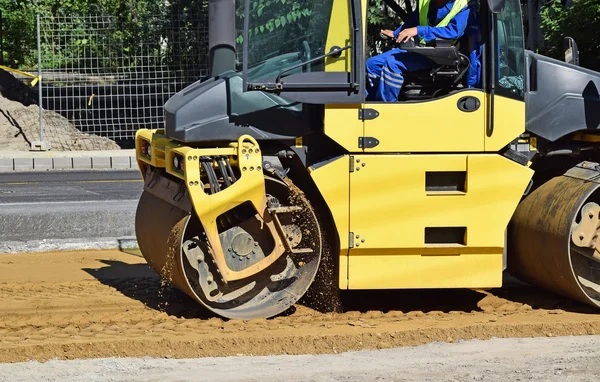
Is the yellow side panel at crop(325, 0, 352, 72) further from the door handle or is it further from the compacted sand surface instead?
the compacted sand surface

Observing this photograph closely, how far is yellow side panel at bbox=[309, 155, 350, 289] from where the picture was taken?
6.47 m

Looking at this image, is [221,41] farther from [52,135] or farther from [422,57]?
[52,135]

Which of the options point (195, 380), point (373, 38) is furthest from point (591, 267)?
point (195, 380)

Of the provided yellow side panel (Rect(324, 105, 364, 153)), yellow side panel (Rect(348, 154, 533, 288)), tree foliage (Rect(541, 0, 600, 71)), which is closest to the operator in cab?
yellow side panel (Rect(324, 105, 364, 153))

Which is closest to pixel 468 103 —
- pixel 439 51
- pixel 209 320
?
pixel 439 51

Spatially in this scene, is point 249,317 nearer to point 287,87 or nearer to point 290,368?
point 290,368

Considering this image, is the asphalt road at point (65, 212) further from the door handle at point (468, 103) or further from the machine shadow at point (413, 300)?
the door handle at point (468, 103)

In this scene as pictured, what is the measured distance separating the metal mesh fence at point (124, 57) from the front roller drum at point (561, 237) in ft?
37.5

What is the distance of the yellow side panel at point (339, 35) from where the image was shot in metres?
6.33

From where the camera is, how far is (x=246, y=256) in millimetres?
6621

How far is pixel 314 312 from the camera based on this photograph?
6.92 meters

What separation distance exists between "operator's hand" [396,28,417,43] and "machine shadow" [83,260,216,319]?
2.22 meters

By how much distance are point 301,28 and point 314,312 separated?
1963 millimetres

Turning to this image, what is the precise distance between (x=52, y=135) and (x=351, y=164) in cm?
1279
